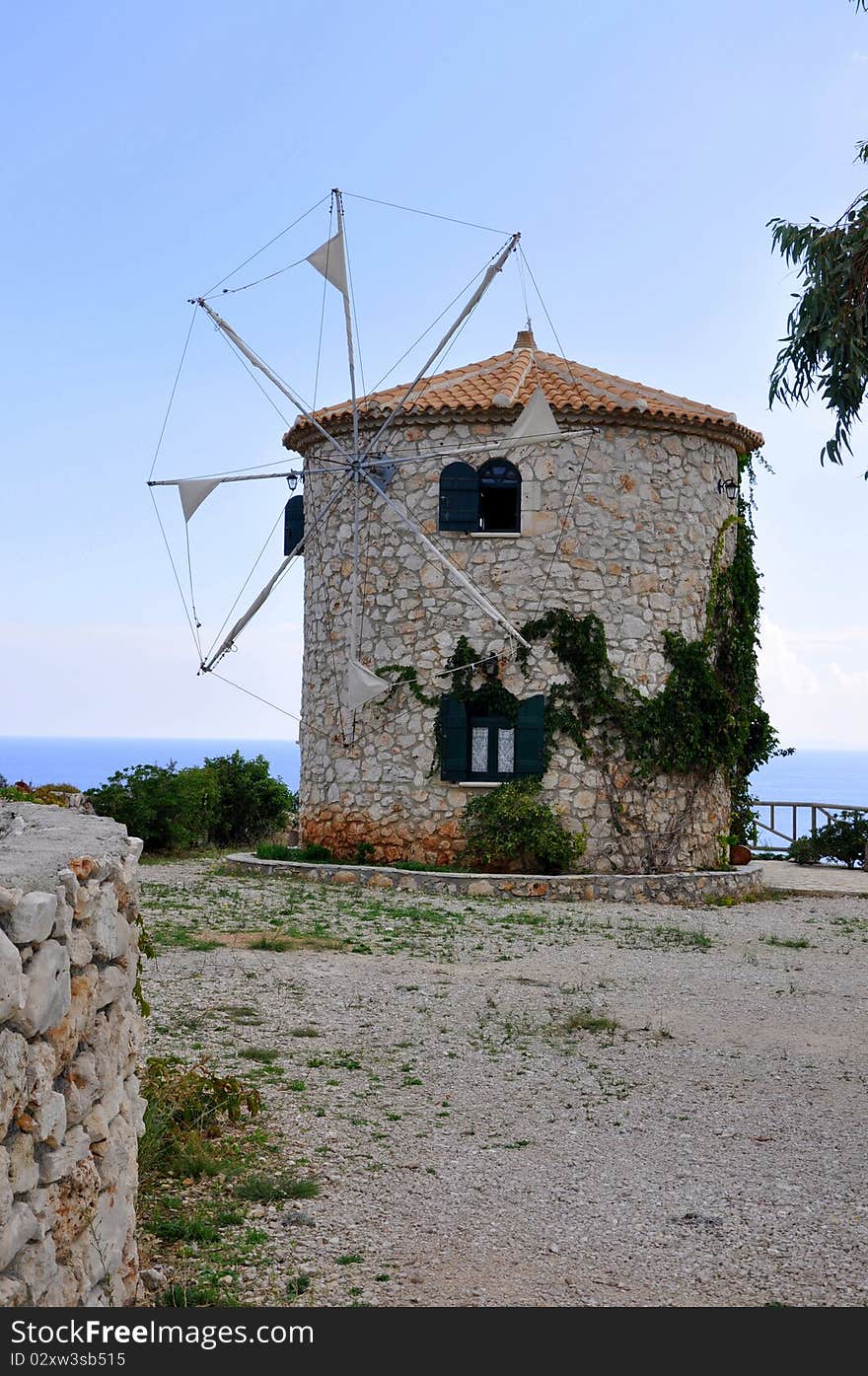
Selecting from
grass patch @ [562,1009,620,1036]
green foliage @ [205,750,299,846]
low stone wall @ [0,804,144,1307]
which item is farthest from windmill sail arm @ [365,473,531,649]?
low stone wall @ [0,804,144,1307]

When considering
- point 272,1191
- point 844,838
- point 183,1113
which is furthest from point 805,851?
point 272,1191

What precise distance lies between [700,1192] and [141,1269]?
235 centimetres

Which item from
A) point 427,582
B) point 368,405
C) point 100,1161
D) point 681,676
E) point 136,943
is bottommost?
point 100,1161

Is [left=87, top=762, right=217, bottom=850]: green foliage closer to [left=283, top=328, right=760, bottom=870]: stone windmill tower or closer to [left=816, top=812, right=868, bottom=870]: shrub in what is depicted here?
[left=283, top=328, right=760, bottom=870]: stone windmill tower

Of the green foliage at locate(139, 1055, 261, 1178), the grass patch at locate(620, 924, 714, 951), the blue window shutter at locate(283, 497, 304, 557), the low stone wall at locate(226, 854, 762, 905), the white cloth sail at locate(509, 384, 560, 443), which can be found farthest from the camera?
the blue window shutter at locate(283, 497, 304, 557)

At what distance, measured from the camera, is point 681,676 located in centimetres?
1709

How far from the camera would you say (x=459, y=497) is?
55.0 feet

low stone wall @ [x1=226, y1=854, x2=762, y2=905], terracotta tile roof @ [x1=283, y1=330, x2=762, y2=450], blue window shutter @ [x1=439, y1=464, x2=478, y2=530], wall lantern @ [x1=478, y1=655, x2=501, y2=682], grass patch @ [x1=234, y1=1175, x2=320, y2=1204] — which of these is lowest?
grass patch @ [x1=234, y1=1175, x2=320, y2=1204]

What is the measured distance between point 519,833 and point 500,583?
3.23 meters

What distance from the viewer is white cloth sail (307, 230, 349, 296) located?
17.2m

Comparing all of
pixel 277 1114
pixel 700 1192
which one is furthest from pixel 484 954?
pixel 700 1192

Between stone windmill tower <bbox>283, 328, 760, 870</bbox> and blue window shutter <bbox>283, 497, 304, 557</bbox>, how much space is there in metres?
1.26

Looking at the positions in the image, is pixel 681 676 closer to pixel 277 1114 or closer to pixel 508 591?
pixel 508 591

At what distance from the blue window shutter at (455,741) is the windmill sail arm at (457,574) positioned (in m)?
1.15
